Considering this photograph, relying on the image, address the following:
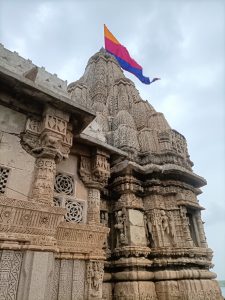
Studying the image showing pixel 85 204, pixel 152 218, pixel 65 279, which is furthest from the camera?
pixel 152 218

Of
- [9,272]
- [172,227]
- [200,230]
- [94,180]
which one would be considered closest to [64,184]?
[94,180]

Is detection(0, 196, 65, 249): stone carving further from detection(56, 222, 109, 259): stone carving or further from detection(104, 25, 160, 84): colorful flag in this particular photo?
detection(104, 25, 160, 84): colorful flag

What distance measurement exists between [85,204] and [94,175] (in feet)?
2.47

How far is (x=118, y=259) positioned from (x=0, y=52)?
20.4ft

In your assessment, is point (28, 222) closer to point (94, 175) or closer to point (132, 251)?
point (94, 175)

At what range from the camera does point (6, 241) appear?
3451 millimetres

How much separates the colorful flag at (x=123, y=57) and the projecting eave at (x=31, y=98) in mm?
9340

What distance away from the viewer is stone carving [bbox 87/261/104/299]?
14.2 feet

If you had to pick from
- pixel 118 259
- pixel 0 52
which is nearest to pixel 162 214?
pixel 118 259

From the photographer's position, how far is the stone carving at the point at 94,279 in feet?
14.2

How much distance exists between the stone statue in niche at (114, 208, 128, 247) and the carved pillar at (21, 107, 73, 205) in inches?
132

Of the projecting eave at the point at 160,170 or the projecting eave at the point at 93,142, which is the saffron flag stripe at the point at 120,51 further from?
the projecting eave at the point at 93,142

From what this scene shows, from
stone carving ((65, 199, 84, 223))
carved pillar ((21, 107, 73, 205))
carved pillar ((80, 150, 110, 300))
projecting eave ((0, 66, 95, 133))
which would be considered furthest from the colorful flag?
stone carving ((65, 199, 84, 223))

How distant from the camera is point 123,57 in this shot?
13.4 meters
